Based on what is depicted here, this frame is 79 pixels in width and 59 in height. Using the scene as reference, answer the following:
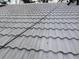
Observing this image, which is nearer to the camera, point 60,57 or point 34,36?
point 60,57

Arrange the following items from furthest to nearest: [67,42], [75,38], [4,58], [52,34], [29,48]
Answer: [52,34], [75,38], [67,42], [29,48], [4,58]

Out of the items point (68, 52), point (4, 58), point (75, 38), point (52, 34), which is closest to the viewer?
point (4, 58)

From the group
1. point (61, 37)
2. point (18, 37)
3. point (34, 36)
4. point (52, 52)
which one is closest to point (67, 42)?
point (61, 37)

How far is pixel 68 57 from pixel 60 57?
124mm

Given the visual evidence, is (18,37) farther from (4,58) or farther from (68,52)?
(68,52)

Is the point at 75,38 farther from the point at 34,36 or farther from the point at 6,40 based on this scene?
the point at 6,40

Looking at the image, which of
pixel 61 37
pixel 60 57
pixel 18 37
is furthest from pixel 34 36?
pixel 60 57

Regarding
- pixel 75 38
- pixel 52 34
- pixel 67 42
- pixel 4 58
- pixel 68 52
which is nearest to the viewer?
pixel 4 58

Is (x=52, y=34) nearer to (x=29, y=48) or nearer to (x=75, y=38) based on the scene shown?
(x=75, y=38)

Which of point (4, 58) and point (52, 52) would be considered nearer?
point (4, 58)

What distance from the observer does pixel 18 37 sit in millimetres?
2736

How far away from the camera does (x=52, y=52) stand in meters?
2.07

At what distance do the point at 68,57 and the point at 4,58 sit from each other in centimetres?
97

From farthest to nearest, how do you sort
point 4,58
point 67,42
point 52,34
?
point 52,34 < point 67,42 < point 4,58
